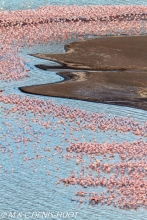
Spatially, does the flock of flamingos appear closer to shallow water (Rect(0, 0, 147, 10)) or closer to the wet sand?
the wet sand

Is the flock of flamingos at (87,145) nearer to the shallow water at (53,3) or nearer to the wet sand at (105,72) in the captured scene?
the wet sand at (105,72)

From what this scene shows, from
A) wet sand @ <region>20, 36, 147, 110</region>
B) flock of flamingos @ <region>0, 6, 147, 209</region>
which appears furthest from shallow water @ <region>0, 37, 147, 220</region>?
wet sand @ <region>20, 36, 147, 110</region>

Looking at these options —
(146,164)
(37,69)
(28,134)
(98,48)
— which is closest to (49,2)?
(98,48)

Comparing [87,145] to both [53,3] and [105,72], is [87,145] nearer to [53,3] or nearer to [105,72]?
[105,72]

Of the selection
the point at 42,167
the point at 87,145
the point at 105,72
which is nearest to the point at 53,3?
the point at 105,72

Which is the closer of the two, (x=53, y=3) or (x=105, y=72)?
(x=105, y=72)

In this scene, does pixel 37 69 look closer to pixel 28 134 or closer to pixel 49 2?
pixel 28 134

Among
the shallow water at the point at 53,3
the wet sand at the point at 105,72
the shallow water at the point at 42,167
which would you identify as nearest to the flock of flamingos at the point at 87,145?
the shallow water at the point at 42,167

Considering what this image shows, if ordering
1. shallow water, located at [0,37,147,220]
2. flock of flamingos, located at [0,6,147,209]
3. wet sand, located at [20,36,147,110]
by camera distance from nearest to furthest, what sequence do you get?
1. shallow water, located at [0,37,147,220]
2. flock of flamingos, located at [0,6,147,209]
3. wet sand, located at [20,36,147,110]
